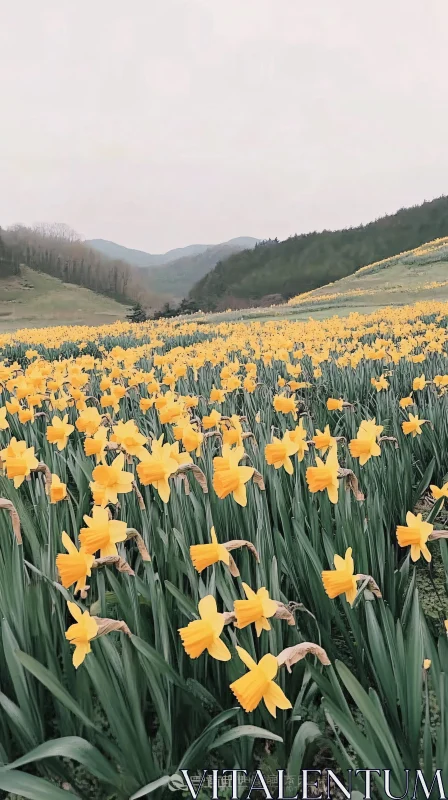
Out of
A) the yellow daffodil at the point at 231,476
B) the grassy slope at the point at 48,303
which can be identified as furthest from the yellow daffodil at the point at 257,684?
the grassy slope at the point at 48,303

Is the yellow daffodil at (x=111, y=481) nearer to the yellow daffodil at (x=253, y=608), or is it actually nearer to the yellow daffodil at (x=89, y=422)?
the yellow daffodil at (x=253, y=608)

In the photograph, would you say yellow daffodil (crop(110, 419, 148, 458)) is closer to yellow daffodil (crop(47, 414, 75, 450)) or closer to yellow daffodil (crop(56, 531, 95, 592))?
yellow daffodil (crop(47, 414, 75, 450))

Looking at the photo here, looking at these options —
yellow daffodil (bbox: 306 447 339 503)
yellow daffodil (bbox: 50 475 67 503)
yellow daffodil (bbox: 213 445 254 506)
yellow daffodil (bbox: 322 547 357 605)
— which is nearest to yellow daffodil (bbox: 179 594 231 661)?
yellow daffodil (bbox: 322 547 357 605)

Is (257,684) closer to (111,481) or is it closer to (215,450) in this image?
(111,481)

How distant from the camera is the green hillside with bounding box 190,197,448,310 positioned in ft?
154

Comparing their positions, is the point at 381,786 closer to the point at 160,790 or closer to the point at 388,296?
the point at 160,790

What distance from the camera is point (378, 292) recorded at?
1967cm

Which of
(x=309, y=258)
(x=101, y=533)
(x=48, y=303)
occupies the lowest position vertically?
(x=101, y=533)

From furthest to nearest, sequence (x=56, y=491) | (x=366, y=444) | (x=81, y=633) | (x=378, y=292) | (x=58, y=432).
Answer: (x=378, y=292) → (x=58, y=432) → (x=366, y=444) → (x=56, y=491) → (x=81, y=633)

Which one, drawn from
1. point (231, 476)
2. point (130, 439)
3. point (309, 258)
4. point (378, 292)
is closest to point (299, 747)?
point (231, 476)

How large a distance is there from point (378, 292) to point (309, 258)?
33.5 metres

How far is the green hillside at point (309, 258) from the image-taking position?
47.0 meters

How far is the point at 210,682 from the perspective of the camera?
3.52 ft

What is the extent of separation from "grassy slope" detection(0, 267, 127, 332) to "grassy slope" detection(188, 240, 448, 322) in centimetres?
1442
